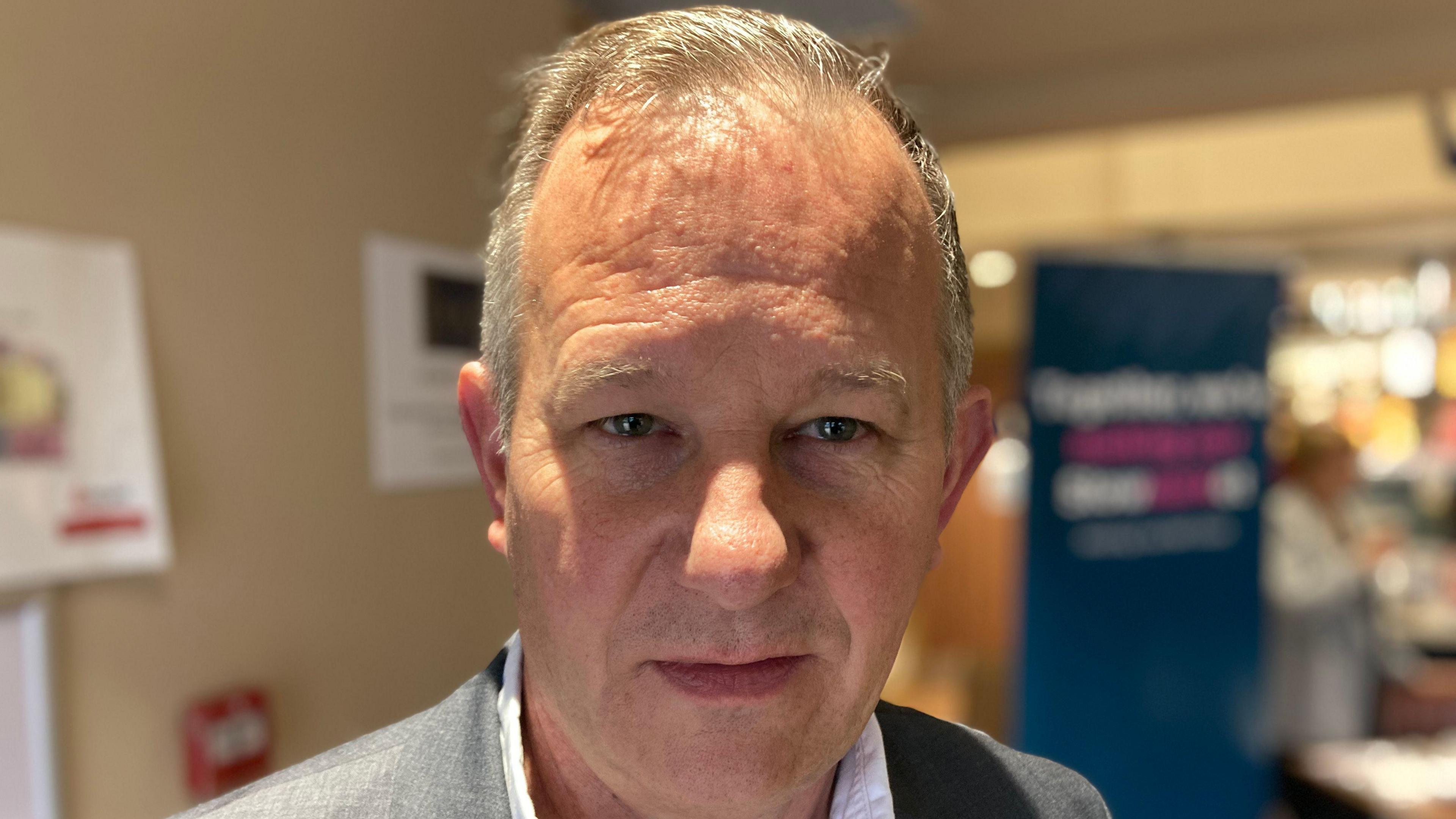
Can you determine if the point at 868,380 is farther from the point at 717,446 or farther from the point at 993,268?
the point at 993,268

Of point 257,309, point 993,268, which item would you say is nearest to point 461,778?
point 257,309

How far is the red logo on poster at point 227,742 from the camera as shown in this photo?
1.45m

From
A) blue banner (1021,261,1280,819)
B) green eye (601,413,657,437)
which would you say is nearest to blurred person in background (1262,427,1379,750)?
blue banner (1021,261,1280,819)

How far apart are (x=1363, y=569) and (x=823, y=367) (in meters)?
4.55

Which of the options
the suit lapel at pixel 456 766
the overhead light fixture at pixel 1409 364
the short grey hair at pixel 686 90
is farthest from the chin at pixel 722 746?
the overhead light fixture at pixel 1409 364

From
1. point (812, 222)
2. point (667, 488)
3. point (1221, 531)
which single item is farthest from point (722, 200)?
point (1221, 531)

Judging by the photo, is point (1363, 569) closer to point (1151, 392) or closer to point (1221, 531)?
point (1221, 531)

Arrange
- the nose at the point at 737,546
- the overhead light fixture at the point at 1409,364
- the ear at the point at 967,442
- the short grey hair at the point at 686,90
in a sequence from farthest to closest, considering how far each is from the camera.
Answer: the overhead light fixture at the point at 1409,364 → the ear at the point at 967,442 → the short grey hair at the point at 686,90 → the nose at the point at 737,546

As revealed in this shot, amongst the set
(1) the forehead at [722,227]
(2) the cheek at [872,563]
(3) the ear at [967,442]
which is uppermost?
(1) the forehead at [722,227]

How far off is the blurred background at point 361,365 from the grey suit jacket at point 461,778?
0.63 metres

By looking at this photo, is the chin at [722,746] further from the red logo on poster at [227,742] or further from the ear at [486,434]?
the red logo on poster at [227,742]

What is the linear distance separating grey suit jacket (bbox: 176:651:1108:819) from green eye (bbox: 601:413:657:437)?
32cm

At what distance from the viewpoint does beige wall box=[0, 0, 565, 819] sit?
1310mm

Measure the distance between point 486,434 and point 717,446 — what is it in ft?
0.92
